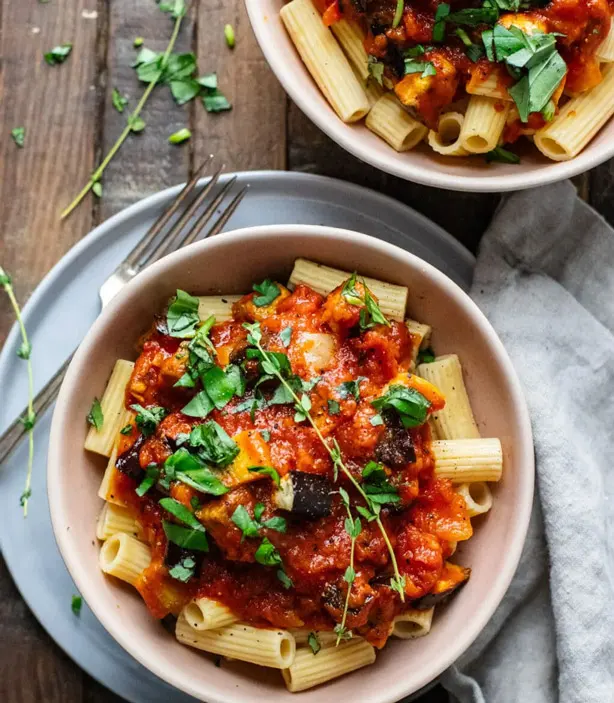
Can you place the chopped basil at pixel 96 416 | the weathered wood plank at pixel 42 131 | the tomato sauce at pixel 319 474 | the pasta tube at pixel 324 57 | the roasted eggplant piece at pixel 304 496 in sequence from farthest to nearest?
the weathered wood plank at pixel 42 131 → the pasta tube at pixel 324 57 → the chopped basil at pixel 96 416 → the tomato sauce at pixel 319 474 → the roasted eggplant piece at pixel 304 496

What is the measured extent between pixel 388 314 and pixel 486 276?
53 cm

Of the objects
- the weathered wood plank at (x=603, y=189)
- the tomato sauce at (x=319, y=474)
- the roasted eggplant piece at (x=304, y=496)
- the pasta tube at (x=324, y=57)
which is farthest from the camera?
the weathered wood plank at (x=603, y=189)

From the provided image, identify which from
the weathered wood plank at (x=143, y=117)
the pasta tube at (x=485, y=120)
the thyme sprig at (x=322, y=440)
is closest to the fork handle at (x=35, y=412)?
the weathered wood plank at (x=143, y=117)

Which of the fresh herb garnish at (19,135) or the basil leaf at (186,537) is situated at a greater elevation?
the fresh herb garnish at (19,135)

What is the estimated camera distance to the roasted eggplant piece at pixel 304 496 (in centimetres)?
273

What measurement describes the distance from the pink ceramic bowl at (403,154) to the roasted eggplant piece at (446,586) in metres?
1.24

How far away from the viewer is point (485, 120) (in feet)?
10.4

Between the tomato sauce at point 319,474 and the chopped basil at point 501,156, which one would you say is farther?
the chopped basil at point 501,156

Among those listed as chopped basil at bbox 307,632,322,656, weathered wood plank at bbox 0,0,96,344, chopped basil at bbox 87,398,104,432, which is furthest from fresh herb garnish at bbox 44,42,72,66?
chopped basil at bbox 307,632,322,656

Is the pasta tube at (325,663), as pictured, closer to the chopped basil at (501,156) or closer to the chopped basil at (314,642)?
the chopped basil at (314,642)

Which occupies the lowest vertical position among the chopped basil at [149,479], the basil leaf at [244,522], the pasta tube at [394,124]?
the chopped basil at [149,479]

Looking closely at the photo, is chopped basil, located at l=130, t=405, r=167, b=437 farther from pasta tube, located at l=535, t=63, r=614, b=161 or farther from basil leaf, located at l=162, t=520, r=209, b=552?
pasta tube, located at l=535, t=63, r=614, b=161

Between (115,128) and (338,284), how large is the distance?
1.16m

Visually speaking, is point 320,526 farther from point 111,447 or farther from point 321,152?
point 321,152
